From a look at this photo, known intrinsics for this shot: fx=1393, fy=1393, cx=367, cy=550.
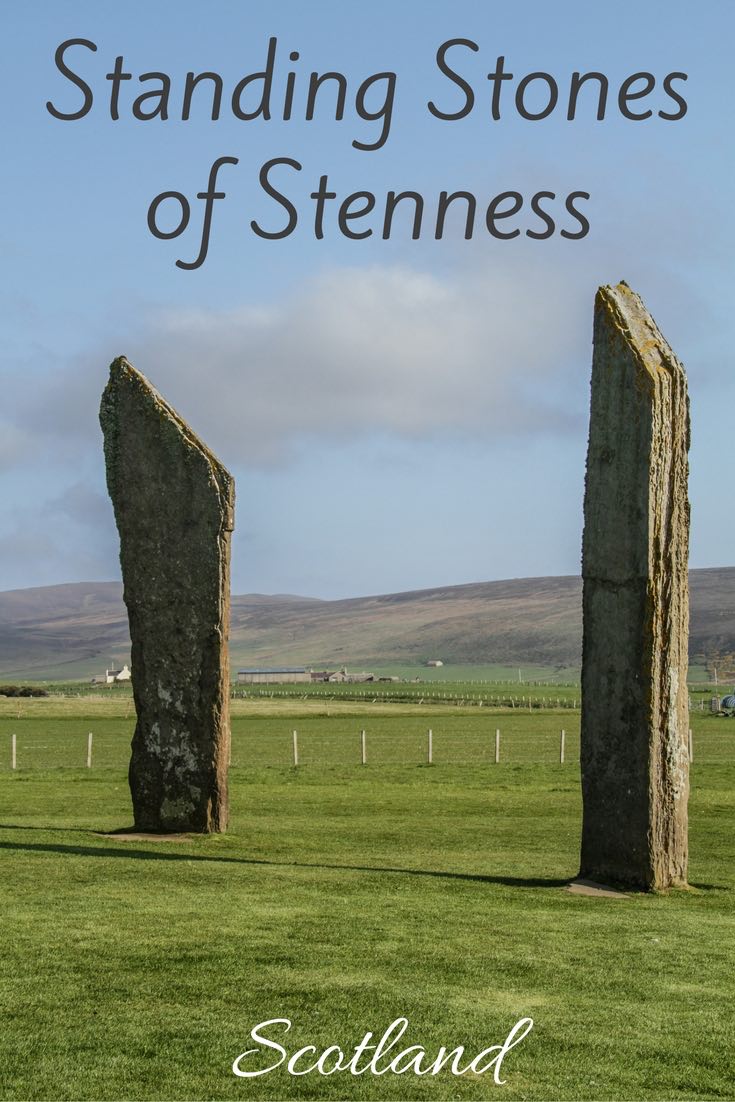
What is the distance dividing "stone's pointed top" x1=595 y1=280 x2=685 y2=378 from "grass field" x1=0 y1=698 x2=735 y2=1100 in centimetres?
552

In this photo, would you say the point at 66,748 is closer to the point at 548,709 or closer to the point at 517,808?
the point at 517,808

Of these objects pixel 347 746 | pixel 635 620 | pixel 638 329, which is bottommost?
pixel 347 746

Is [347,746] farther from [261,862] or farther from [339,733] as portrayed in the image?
[261,862]

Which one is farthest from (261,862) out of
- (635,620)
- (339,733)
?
(339,733)

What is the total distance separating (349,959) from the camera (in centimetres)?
1025

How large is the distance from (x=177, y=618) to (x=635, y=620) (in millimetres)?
6934

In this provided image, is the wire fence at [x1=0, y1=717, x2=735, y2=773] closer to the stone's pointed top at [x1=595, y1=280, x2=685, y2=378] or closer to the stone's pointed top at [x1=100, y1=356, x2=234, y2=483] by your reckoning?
the stone's pointed top at [x1=100, y1=356, x2=234, y2=483]

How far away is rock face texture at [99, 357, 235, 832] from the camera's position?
61.3 ft

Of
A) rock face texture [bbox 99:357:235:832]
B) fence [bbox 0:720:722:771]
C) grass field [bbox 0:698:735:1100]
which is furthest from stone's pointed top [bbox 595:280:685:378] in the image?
fence [bbox 0:720:722:771]

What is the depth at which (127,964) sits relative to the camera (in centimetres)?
997

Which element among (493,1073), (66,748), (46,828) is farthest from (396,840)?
(66,748)

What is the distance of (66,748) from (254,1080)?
137ft

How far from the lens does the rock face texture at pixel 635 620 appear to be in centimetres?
1429

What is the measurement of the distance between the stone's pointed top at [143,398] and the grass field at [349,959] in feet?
17.2
